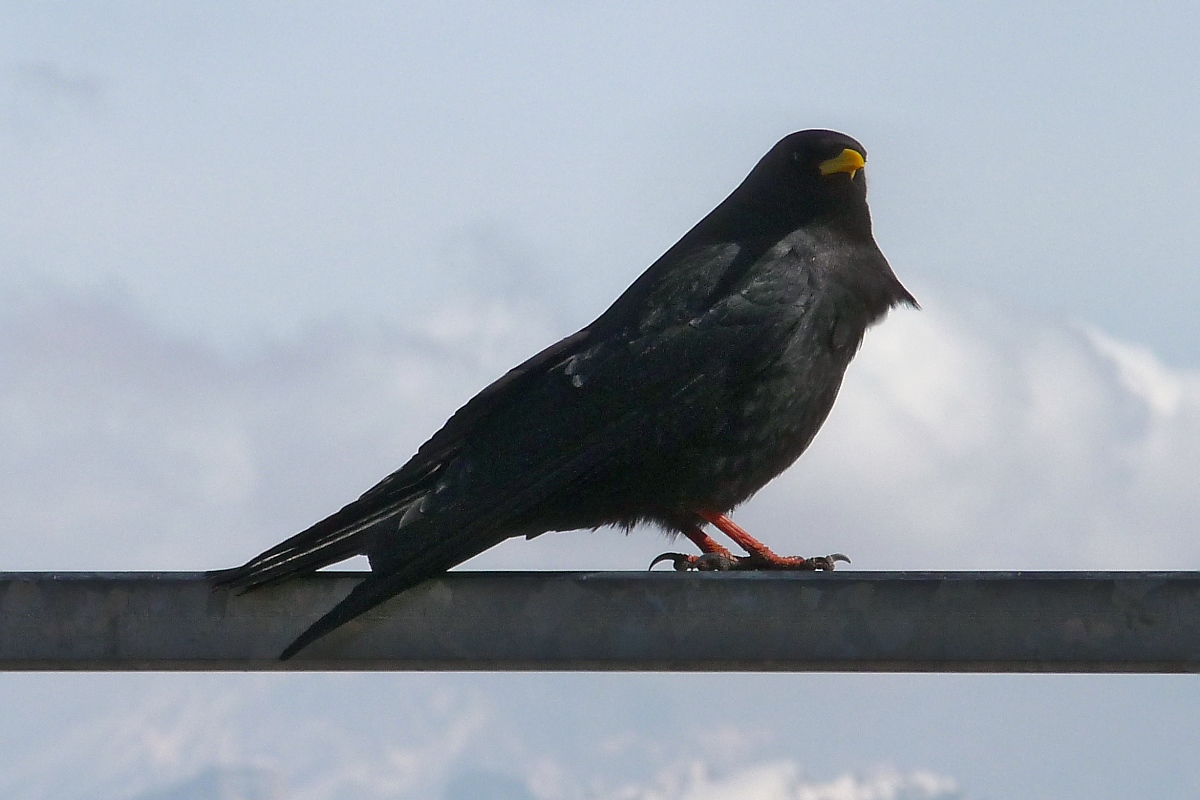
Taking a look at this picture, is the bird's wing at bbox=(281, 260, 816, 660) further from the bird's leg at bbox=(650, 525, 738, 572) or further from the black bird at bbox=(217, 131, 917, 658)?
the bird's leg at bbox=(650, 525, 738, 572)

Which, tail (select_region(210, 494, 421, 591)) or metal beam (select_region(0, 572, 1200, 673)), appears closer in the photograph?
metal beam (select_region(0, 572, 1200, 673))

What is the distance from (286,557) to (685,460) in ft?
4.94

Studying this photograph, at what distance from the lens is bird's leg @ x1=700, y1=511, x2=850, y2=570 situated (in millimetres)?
4480

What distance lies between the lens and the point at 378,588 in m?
3.22

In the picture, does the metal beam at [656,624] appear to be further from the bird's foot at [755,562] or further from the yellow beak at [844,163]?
the yellow beak at [844,163]

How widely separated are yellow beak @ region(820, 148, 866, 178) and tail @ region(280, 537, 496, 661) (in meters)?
2.34

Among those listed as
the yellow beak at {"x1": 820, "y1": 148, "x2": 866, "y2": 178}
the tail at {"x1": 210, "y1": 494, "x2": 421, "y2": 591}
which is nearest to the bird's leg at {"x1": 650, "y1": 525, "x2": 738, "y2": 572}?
the tail at {"x1": 210, "y1": 494, "x2": 421, "y2": 591}

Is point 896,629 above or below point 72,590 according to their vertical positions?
below

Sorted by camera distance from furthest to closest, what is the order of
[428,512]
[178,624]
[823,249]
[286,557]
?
[823,249], [428,512], [286,557], [178,624]

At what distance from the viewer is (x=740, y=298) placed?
15.3 ft

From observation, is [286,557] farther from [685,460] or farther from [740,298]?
[740,298]

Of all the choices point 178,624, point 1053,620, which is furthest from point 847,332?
point 178,624

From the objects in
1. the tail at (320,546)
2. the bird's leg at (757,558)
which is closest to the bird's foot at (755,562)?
the bird's leg at (757,558)

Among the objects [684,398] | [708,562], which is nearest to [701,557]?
[708,562]
